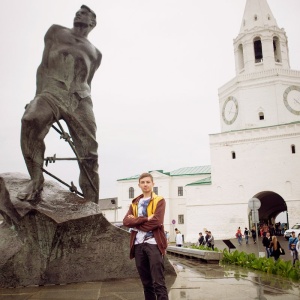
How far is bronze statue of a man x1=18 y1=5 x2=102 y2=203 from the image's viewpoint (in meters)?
5.51

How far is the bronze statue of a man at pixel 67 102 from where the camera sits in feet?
18.1

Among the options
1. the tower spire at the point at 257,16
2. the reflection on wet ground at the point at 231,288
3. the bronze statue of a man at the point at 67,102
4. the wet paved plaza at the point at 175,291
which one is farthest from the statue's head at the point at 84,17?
the tower spire at the point at 257,16

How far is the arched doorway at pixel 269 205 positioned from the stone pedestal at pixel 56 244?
3128 cm

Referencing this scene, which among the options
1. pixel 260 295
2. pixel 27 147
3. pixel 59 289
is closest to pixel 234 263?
pixel 260 295

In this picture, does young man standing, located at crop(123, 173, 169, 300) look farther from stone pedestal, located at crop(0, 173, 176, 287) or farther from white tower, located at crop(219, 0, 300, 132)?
white tower, located at crop(219, 0, 300, 132)

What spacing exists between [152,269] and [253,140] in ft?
109

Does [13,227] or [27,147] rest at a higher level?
[27,147]

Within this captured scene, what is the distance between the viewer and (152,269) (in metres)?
3.06

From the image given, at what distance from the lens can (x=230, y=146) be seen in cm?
3525

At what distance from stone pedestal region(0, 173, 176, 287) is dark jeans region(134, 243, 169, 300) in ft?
6.99

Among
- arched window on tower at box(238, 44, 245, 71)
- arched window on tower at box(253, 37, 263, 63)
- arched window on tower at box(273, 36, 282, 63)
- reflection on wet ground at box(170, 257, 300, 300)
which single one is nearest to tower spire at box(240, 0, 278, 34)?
arched window on tower at box(273, 36, 282, 63)

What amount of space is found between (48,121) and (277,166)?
1213 inches

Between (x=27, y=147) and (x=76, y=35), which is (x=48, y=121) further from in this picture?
(x=76, y=35)

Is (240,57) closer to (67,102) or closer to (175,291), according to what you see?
(67,102)
